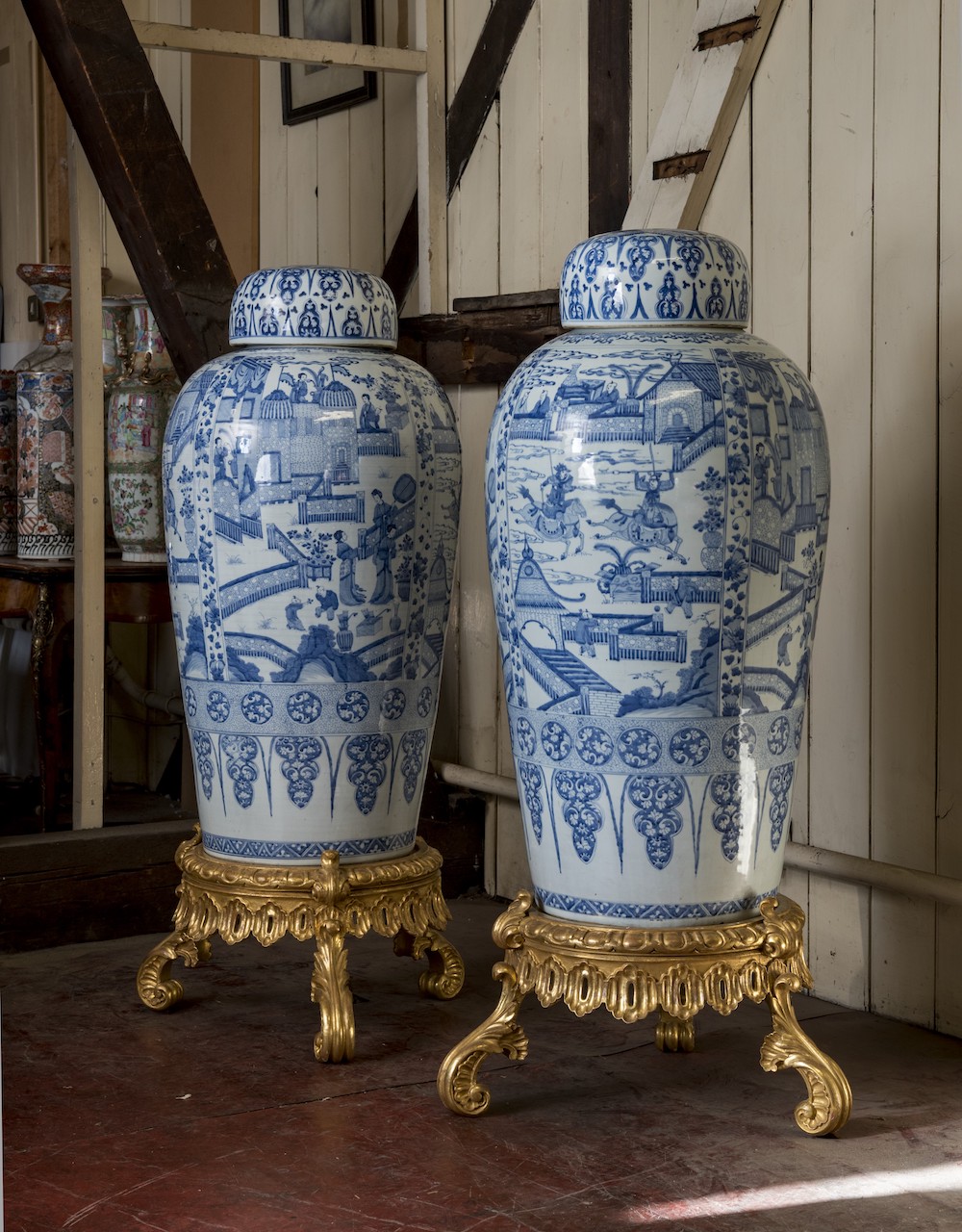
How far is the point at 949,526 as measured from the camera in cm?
215

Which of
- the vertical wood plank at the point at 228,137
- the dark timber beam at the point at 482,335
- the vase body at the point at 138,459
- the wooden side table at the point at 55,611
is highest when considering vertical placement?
the vertical wood plank at the point at 228,137

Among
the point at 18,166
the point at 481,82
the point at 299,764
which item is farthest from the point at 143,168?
the point at 18,166

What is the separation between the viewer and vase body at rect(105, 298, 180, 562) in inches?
123

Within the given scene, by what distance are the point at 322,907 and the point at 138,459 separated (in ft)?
4.36

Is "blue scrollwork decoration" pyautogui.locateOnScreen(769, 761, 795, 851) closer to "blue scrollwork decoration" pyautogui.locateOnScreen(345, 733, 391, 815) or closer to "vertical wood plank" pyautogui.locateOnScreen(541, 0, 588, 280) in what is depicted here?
"blue scrollwork decoration" pyautogui.locateOnScreen(345, 733, 391, 815)

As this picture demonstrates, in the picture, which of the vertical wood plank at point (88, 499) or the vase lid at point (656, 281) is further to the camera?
the vertical wood plank at point (88, 499)

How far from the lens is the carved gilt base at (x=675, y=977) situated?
1.79m

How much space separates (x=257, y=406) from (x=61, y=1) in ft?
2.99

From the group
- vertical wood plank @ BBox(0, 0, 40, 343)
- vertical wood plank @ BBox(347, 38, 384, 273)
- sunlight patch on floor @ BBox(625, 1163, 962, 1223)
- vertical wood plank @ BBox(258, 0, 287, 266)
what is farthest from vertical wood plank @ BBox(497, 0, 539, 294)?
vertical wood plank @ BBox(0, 0, 40, 343)

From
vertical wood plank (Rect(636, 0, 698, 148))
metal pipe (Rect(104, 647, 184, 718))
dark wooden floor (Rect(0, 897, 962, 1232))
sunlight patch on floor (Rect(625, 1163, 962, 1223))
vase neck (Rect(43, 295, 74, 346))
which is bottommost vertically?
dark wooden floor (Rect(0, 897, 962, 1232))

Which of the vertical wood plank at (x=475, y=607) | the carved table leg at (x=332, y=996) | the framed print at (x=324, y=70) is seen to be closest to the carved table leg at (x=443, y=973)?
the carved table leg at (x=332, y=996)

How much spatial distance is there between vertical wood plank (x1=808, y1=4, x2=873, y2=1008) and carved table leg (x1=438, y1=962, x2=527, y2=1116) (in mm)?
681

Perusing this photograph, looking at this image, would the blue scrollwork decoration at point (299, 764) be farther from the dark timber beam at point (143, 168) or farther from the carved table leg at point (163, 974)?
the dark timber beam at point (143, 168)

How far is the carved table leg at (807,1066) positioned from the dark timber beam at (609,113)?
1.41m
